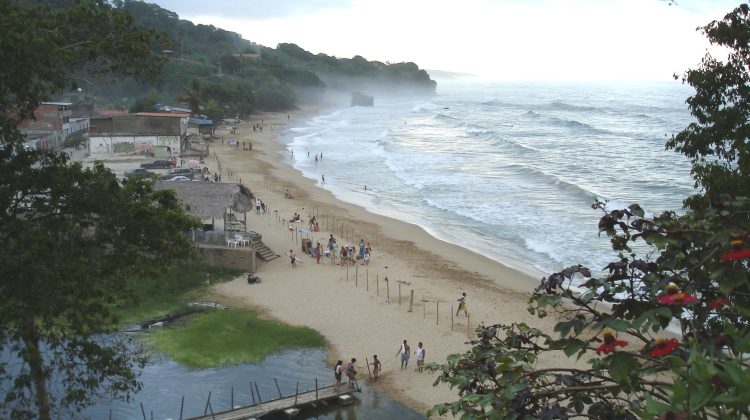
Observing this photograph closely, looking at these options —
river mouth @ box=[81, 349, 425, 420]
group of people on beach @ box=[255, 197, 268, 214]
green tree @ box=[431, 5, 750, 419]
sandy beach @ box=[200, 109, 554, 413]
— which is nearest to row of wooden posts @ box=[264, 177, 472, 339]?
sandy beach @ box=[200, 109, 554, 413]

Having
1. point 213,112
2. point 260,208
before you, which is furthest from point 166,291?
point 213,112

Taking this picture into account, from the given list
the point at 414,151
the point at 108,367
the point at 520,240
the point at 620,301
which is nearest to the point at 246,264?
the point at 520,240

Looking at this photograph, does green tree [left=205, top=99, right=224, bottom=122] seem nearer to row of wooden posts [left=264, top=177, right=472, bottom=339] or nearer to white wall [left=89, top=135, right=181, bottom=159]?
white wall [left=89, top=135, right=181, bottom=159]

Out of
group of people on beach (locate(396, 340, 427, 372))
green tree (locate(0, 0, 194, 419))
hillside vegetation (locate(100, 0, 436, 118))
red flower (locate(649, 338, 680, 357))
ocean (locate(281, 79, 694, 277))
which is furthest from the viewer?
hillside vegetation (locate(100, 0, 436, 118))

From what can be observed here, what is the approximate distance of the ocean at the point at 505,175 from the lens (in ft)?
104

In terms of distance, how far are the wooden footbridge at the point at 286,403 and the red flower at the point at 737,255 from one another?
1144 cm

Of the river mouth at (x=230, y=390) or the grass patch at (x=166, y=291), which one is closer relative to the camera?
the river mouth at (x=230, y=390)

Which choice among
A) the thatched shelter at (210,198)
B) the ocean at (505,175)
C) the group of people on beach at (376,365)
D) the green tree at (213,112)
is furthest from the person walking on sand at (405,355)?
the green tree at (213,112)

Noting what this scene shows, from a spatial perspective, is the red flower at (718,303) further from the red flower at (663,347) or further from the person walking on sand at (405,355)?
the person walking on sand at (405,355)

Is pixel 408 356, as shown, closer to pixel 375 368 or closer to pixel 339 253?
pixel 375 368

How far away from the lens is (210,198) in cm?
2480

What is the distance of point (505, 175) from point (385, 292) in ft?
87.0

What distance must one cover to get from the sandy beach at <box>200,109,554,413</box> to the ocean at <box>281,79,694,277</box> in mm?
2336

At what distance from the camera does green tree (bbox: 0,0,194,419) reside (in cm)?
759
